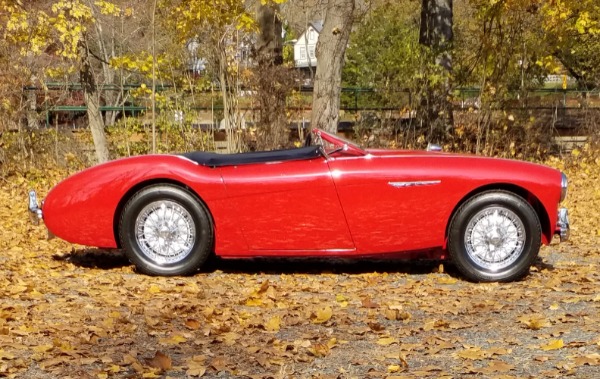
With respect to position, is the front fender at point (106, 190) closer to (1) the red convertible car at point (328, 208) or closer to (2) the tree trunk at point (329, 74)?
(1) the red convertible car at point (328, 208)

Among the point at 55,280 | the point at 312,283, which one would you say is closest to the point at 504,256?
the point at 312,283

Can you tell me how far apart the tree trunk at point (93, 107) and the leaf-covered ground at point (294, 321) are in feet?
24.1

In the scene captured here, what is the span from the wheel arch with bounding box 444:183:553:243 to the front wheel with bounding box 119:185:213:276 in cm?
193

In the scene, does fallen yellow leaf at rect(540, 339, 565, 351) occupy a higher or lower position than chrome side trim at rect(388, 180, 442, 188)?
lower

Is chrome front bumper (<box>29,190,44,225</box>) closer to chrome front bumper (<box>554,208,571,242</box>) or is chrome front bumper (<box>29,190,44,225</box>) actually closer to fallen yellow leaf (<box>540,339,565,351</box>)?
chrome front bumper (<box>554,208,571,242</box>)

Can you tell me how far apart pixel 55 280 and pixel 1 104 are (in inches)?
325

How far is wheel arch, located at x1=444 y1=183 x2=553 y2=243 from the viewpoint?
7.79 meters

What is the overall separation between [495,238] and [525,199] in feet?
1.30

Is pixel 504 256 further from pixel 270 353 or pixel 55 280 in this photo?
pixel 55 280

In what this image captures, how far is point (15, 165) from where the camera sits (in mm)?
15828

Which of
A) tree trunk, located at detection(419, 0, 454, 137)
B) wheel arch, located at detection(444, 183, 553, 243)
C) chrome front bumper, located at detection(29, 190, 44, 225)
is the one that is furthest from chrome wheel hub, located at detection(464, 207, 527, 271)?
tree trunk, located at detection(419, 0, 454, 137)

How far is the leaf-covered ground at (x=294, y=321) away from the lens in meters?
5.28

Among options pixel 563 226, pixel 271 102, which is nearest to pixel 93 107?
pixel 271 102

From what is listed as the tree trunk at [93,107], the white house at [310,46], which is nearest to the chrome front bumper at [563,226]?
the tree trunk at [93,107]
